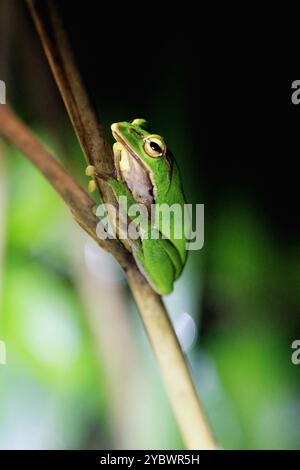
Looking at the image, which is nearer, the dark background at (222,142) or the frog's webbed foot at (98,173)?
the frog's webbed foot at (98,173)

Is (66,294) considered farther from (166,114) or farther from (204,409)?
(166,114)

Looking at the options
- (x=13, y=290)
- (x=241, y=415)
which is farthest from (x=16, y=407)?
(x=241, y=415)

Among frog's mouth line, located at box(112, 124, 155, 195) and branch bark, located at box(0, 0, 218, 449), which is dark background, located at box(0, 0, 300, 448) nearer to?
branch bark, located at box(0, 0, 218, 449)

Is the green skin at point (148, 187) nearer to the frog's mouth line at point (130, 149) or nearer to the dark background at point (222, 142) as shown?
the frog's mouth line at point (130, 149)

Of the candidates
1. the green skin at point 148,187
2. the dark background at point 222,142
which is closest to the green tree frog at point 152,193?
the green skin at point 148,187

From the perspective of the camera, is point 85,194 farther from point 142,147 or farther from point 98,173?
point 142,147

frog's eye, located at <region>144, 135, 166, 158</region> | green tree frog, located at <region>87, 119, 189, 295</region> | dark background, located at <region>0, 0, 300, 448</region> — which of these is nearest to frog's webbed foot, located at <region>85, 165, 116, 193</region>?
green tree frog, located at <region>87, 119, 189, 295</region>
